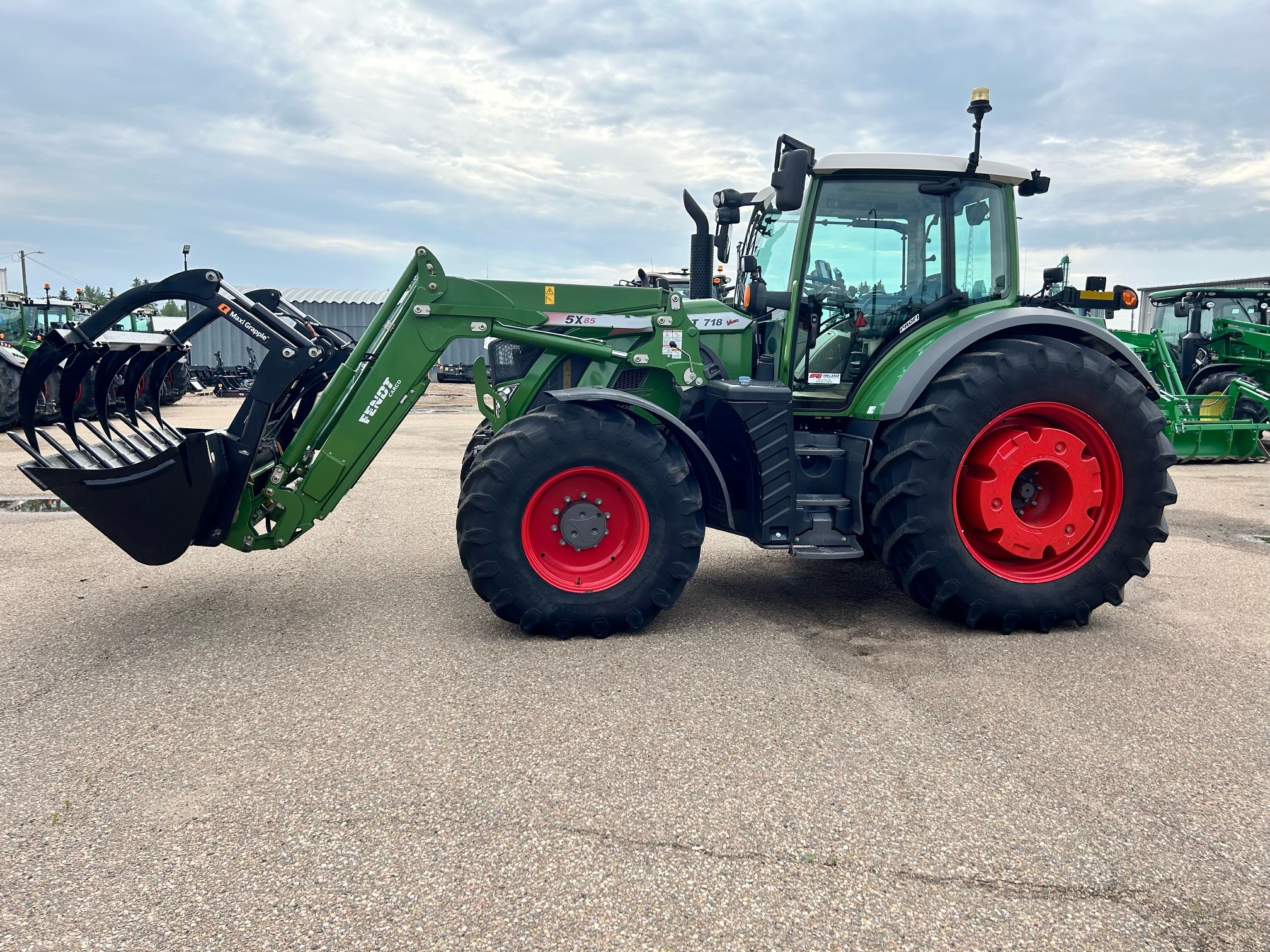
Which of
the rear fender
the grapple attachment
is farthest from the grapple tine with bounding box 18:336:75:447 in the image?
the rear fender

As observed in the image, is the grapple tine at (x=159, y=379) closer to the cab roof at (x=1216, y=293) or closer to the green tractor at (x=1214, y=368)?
the green tractor at (x=1214, y=368)

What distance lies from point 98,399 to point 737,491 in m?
3.40

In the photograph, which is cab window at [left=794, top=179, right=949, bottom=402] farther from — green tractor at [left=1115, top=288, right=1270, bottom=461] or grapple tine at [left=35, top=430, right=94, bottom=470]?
green tractor at [left=1115, top=288, right=1270, bottom=461]

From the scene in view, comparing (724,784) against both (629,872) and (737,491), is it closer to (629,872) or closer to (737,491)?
(629,872)

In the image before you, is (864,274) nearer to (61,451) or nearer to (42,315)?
(61,451)

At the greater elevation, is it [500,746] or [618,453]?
[618,453]

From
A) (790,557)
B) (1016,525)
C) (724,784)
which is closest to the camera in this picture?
(724,784)

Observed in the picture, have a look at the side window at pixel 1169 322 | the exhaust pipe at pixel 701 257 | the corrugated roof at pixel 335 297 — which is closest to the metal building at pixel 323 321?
the corrugated roof at pixel 335 297

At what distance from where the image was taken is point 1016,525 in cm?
451

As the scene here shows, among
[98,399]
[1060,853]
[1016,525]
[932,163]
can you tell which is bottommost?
[1060,853]

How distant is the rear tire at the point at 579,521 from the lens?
4.13m

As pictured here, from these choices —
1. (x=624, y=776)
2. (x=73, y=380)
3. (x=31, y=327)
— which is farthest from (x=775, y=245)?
(x=31, y=327)

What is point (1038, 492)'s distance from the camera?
4.66m

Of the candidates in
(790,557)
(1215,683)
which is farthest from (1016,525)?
(790,557)
